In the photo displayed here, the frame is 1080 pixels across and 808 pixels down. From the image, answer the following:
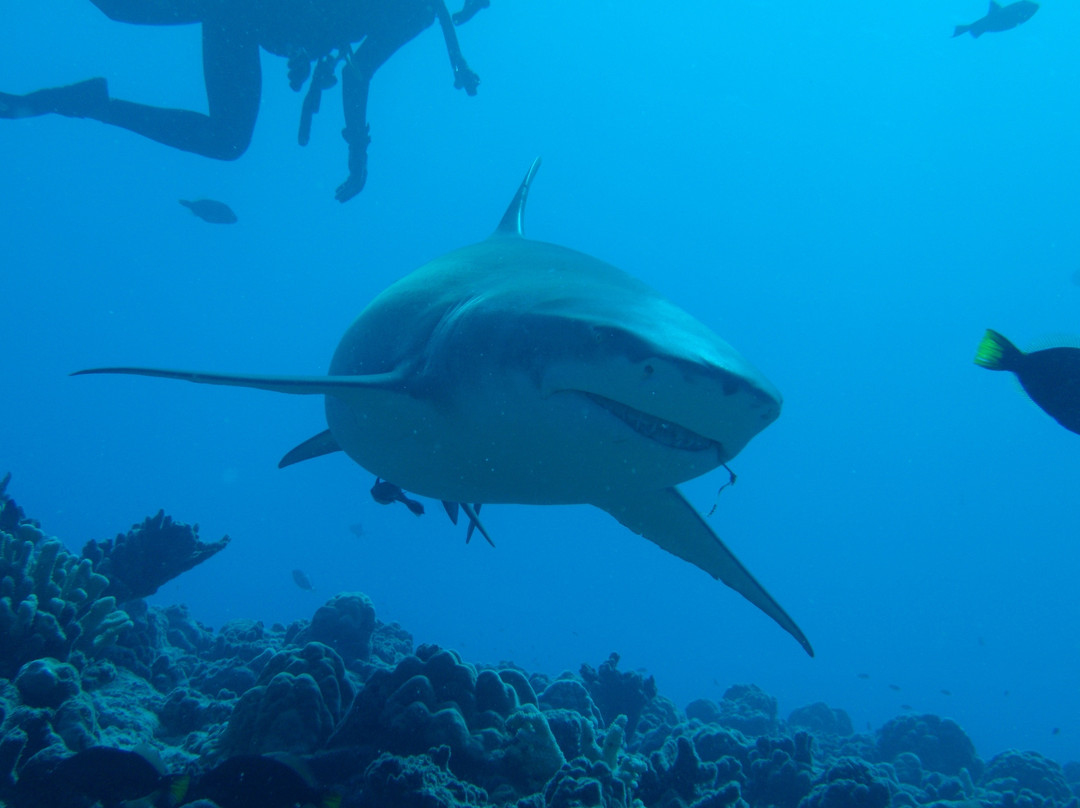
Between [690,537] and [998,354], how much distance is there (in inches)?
83.2

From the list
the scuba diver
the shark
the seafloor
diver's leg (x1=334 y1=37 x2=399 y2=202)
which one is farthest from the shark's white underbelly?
the scuba diver

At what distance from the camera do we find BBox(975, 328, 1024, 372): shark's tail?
3.54 m

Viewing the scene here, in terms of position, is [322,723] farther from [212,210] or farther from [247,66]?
[212,210]

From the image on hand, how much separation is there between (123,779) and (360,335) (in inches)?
100

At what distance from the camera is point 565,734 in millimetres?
4359

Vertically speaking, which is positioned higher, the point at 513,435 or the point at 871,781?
the point at 513,435

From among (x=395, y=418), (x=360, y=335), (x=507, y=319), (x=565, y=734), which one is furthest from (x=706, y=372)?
(x=565, y=734)

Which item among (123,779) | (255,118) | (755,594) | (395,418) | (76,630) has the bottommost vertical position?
(123,779)

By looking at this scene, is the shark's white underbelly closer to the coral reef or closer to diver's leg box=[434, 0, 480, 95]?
the coral reef

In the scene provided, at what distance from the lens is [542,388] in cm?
250

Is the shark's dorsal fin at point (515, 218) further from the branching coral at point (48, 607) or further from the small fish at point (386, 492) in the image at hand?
the branching coral at point (48, 607)

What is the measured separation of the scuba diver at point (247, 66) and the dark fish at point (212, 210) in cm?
840

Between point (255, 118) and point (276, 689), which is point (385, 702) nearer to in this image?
point (276, 689)

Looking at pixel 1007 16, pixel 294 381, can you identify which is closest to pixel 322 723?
pixel 294 381
